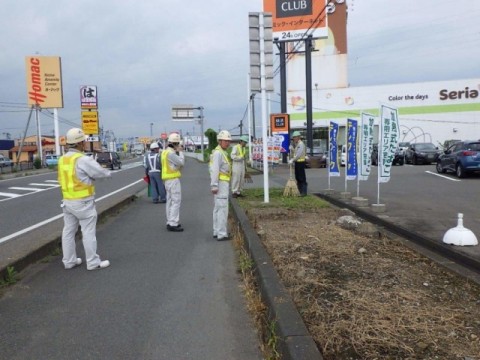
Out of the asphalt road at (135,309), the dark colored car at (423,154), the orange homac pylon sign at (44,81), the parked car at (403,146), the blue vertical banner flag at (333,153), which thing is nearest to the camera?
the asphalt road at (135,309)

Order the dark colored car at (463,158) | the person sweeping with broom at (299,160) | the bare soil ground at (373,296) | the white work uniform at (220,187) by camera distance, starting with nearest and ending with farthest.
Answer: the bare soil ground at (373,296), the white work uniform at (220,187), the person sweeping with broom at (299,160), the dark colored car at (463,158)

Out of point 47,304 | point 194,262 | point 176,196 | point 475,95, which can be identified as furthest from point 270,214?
point 475,95

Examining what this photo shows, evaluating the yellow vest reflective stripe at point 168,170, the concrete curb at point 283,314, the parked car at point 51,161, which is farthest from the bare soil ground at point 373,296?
the parked car at point 51,161

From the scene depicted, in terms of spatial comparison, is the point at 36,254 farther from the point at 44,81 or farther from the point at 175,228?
the point at 44,81

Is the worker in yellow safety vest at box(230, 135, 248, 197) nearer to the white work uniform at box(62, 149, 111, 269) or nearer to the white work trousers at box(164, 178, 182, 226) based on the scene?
the white work trousers at box(164, 178, 182, 226)

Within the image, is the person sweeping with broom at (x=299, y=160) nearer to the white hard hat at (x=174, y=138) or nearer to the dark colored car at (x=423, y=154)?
the white hard hat at (x=174, y=138)

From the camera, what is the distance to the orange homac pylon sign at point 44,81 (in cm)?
5353

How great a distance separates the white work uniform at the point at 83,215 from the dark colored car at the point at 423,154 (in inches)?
1027

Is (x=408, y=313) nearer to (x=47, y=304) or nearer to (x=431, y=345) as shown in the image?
(x=431, y=345)

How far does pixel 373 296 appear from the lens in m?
4.23

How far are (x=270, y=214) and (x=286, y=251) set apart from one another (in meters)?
3.05

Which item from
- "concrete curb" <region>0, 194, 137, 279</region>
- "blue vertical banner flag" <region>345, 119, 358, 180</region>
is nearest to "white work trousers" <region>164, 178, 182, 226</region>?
"concrete curb" <region>0, 194, 137, 279</region>

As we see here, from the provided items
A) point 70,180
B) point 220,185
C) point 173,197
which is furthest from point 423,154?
point 70,180

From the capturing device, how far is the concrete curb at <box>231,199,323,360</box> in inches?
122
